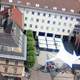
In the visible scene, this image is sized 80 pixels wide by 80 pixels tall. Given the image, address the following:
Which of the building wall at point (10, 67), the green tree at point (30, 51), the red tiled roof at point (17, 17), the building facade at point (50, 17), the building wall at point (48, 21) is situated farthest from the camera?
the building wall at point (48, 21)

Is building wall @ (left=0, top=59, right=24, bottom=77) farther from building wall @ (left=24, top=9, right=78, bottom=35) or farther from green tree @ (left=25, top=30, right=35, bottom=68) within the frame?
building wall @ (left=24, top=9, right=78, bottom=35)

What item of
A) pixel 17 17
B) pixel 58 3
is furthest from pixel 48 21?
pixel 17 17

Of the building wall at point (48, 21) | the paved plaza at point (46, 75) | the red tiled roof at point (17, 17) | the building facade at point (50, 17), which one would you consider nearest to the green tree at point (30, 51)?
the paved plaza at point (46, 75)

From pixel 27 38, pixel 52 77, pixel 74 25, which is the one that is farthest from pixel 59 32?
pixel 52 77

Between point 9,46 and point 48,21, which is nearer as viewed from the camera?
point 9,46

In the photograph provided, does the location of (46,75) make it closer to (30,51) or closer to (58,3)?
(30,51)

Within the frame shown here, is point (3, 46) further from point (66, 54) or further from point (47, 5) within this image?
point (47, 5)

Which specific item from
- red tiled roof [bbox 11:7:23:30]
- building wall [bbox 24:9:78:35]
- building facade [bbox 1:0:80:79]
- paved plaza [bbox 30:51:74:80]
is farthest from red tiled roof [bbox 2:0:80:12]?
paved plaza [bbox 30:51:74:80]

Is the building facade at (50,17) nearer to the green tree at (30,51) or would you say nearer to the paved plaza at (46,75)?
the green tree at (30,51)
